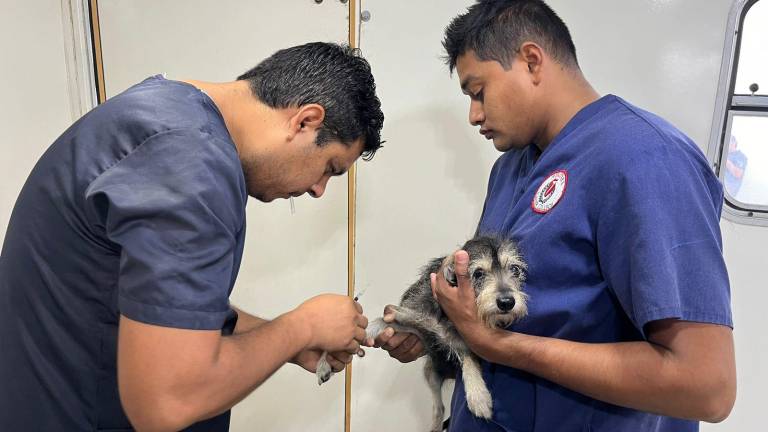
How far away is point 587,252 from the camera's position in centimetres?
117

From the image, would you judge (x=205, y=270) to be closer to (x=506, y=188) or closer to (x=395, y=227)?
(x=506, y=188)

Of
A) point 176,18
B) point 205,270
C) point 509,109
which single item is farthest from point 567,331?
point 176,18

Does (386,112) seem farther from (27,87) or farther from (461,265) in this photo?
(27,87)

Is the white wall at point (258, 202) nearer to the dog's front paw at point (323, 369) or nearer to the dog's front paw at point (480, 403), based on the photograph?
the dog's front paw at point (323, 369)

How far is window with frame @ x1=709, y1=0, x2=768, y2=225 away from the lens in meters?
2.15

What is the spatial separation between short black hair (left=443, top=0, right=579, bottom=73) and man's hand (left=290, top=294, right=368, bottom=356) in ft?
2.74

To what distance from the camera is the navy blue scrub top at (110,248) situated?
0.81m

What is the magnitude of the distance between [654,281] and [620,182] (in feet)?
0.76

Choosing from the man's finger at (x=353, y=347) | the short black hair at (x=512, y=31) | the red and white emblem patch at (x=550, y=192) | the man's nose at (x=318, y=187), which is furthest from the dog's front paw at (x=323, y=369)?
the short black hair at (x=512, y=31)

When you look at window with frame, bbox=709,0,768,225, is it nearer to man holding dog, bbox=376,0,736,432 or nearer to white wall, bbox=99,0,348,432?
man holding dog, bbox=376,0,736,432

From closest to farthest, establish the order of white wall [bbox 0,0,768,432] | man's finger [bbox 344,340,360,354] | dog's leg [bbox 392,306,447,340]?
man's finger [bbox 344,340,360,354]
dog's leg [bbox 392,306,447,340]
white wall [bbox 0,0,768,432]

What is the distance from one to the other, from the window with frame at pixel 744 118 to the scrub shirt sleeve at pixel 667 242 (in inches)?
57.7

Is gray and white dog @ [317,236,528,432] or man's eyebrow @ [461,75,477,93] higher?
man's eyebrow @ [461,75,477,93]

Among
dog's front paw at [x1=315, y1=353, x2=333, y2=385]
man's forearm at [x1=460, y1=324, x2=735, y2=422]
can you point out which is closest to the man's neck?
man's forearm at [x1=460, y1=324, x2=735, y2=422]
